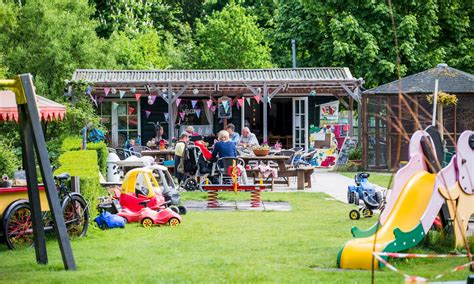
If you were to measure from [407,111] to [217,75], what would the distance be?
8574mm

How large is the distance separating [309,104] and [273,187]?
11.0 meters

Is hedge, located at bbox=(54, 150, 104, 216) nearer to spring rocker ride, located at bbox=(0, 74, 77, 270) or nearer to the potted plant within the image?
spring rocker ride, located at bbox=(0, 74, 77, 270)

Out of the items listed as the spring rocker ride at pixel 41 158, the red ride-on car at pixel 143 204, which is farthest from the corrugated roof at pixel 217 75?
the spring rocker ride at pixel 41 158

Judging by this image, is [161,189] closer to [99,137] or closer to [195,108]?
[99,137]

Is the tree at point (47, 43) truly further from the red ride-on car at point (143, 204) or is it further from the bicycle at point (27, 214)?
the bicycle at point (27, 214)

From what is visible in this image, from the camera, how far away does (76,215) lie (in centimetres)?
1172

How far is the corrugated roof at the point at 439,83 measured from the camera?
24.4 metres

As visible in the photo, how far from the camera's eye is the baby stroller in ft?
64.1

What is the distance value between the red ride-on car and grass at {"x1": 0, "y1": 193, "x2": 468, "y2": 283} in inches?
9.7

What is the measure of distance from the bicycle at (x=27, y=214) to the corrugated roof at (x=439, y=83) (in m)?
14.0

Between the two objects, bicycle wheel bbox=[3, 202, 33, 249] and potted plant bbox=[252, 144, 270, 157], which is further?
potted plant bbox=[252, 144, 270, 157]

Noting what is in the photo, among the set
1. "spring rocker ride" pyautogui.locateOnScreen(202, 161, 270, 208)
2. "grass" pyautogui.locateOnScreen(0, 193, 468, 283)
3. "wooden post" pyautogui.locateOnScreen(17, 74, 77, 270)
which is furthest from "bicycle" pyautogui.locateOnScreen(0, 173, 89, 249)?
"spring rocker ride" pyautogui.locateOnScreen(202, 161, 270, 208)

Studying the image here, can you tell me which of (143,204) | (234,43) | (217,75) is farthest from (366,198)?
(234,43)

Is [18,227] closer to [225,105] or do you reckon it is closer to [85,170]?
[85,170]
